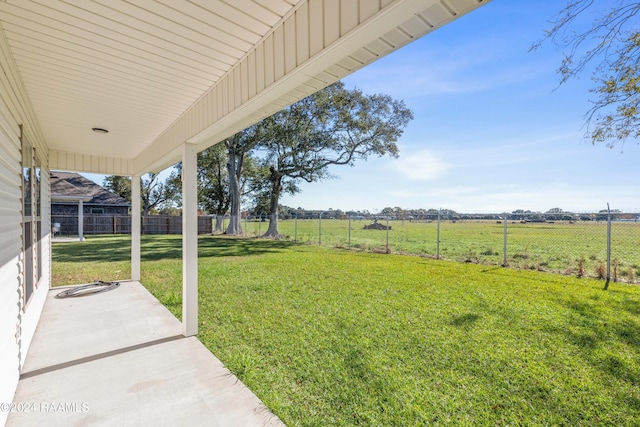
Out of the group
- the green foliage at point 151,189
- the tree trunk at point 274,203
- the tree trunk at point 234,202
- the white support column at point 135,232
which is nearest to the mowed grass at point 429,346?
the white support column at point 135,232

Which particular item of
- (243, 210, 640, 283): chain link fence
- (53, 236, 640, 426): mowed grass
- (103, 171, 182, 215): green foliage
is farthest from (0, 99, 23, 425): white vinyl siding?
(103, 171, 182, 215): green foliage

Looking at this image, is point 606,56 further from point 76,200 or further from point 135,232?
point 76,200

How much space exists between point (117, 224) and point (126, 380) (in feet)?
61.8

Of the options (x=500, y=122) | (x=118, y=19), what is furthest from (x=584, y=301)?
(x=500, y=122)

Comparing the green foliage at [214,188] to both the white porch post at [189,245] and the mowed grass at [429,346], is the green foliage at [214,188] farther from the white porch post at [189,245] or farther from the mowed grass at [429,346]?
the white porch post at [189,245]

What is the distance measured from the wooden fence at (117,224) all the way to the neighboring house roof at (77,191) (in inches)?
48.8

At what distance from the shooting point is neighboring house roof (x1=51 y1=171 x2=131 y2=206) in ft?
45.1

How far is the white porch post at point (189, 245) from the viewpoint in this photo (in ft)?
10.9

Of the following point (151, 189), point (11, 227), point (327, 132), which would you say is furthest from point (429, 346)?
point (151, 189)

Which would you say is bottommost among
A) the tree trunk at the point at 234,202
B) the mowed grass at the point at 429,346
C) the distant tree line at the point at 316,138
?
the mowed grass at the point at 429,346

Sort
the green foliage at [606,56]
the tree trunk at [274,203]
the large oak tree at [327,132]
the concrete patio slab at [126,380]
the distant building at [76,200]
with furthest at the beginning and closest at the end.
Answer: the tree trunk at [274,203] → the distant building at [76,200] → the large oak tree at [327,132] → the green foliage at [606,56] → the concrete patio slab at [126,380]

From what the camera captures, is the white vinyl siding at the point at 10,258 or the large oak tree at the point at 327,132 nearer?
the white vinyl siding at the point at 10,258

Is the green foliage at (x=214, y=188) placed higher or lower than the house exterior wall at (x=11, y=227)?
higher

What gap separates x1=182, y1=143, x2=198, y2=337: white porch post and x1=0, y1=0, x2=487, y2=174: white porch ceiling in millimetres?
267
